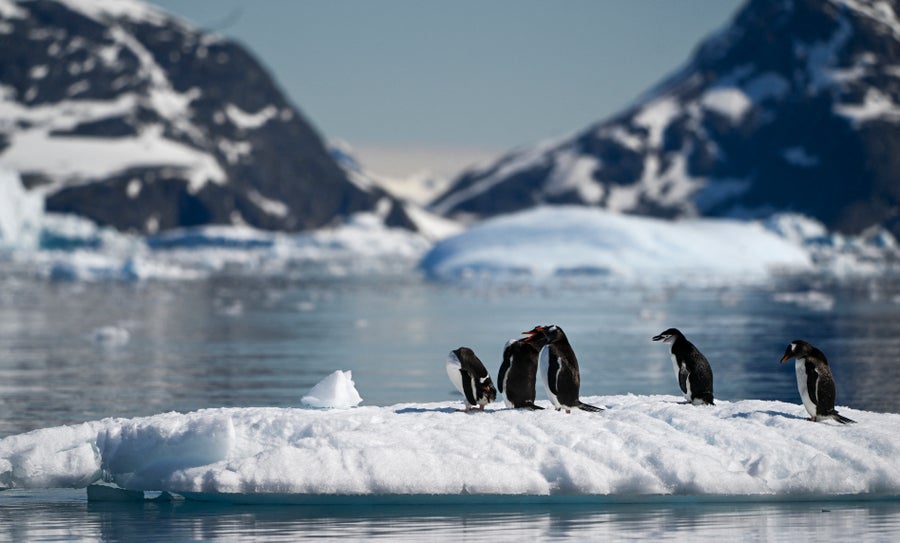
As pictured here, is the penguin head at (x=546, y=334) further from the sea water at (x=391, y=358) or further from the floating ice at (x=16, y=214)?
the floating ice at (x=16, y=214)

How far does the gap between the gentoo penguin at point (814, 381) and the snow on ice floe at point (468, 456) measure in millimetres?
206

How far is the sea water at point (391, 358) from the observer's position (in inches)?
424

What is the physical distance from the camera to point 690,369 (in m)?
13.0

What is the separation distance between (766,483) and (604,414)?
1.70 meters

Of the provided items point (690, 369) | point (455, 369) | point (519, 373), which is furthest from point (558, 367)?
point (690, 369)

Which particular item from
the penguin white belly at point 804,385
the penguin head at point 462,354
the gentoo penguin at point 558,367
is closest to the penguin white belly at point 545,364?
the gentoo penguin at point 558,367

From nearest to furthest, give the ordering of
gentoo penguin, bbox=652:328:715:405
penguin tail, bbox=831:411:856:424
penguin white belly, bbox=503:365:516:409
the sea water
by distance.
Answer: the sea water < penguin tail, bbox=831:411:856:424 < penguin white belly, bbox=503:365:516:409 < gentoo penguin, bbox=652:328:715:405

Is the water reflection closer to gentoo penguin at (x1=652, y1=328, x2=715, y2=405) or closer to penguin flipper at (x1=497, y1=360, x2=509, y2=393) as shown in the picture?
penguin flipper at (x1=497, y1=360, x2=509, y2=393)

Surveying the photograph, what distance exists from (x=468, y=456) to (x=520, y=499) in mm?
604

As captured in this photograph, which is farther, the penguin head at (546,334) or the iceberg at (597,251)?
the iceberg at (597,251)

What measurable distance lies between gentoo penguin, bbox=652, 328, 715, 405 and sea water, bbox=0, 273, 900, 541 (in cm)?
178

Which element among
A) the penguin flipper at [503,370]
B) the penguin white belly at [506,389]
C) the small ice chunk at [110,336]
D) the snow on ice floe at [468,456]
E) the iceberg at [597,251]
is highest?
the iceberg at [597,251]

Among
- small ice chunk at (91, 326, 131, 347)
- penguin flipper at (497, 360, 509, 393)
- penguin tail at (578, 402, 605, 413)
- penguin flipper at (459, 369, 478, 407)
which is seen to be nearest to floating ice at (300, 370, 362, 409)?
penguin flipper at (459, 369, 478, 407)

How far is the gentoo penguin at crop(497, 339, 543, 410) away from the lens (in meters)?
12.3
